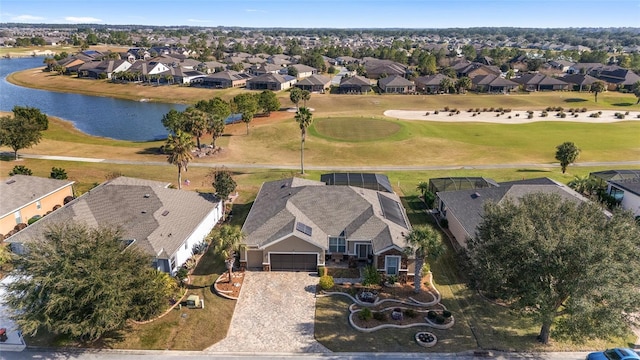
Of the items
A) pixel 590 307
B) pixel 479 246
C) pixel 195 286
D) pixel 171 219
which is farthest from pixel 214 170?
pixel 590 307

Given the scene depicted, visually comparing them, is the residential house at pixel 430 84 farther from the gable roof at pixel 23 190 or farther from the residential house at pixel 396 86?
Answer: the gable roof at pixel 23 190

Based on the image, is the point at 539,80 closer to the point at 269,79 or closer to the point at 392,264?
the point at 269,79

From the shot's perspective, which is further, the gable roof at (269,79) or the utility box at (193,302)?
the gable roof at (269,79)

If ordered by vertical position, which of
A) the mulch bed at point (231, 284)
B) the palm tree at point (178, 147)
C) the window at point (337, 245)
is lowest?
the mulch bed at point (231, 284)

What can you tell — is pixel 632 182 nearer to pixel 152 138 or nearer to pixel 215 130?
pixel 215 130

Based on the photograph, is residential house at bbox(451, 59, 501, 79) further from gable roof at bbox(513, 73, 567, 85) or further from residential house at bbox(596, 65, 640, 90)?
residential house at bbox(596, 65, 640, 90)

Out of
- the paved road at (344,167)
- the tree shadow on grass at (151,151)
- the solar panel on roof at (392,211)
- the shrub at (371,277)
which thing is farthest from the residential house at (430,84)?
the shrub at (371,277)
